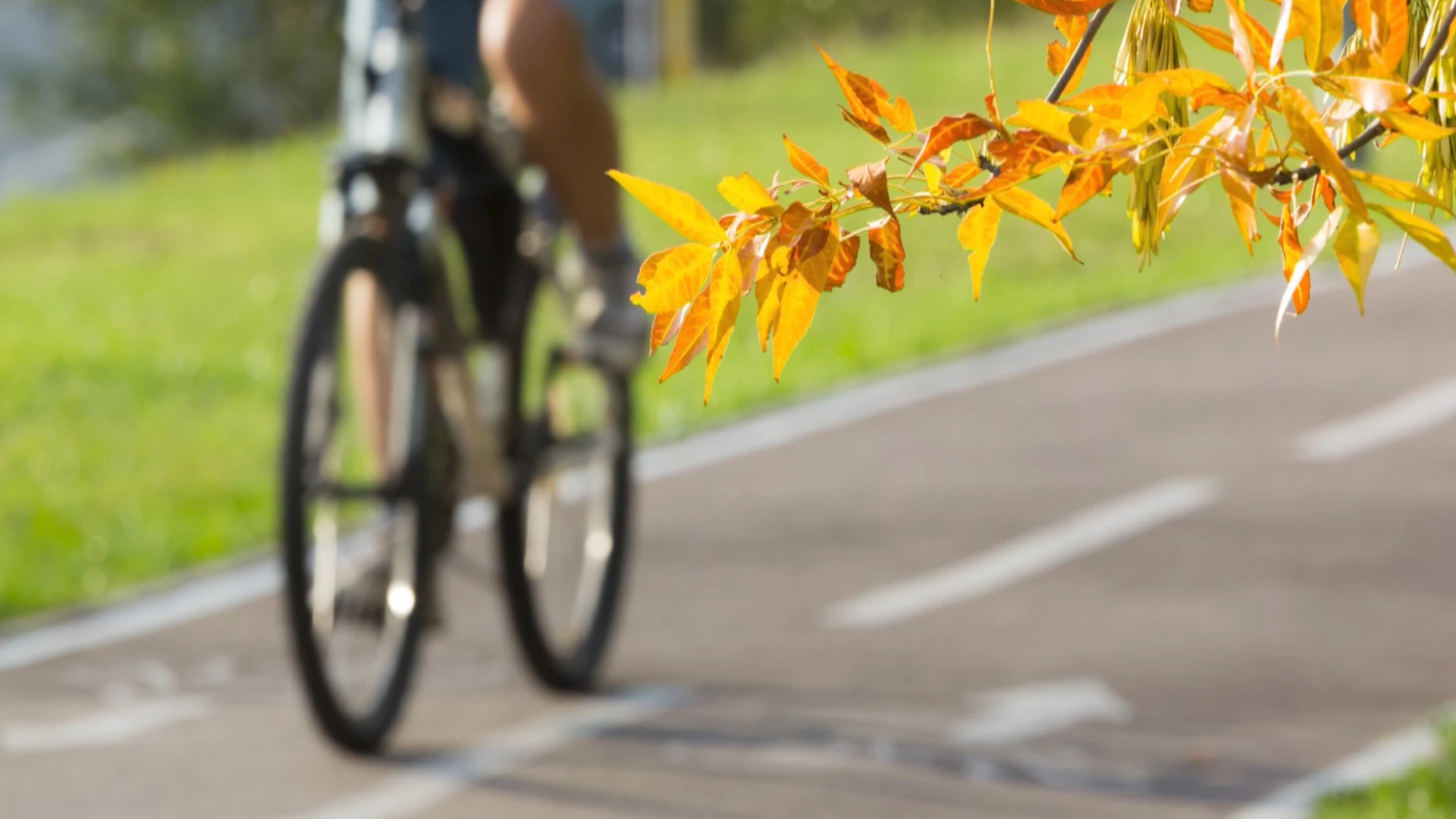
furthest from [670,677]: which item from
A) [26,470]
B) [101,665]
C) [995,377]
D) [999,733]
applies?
[995,377]

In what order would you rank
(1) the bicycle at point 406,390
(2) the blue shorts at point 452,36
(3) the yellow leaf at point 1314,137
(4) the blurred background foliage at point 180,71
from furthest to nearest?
1. (4) the blurred background foliage at point 180,71
2. (2) the blue shorts at point 452,36
3. (1) the bicycle at point 406,390
4. (3) the yellow leaf at point 1314,137

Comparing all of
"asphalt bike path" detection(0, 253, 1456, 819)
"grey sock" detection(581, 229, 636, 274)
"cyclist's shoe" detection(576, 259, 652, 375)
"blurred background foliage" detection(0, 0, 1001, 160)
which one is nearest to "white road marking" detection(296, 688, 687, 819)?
"asphalt bike path" detection(0, 253, 1456, 819)

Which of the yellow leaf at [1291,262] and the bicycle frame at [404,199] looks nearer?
the yellow leaf at [1291,262]

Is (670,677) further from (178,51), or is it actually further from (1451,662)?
(178,51)

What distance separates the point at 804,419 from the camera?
795cm

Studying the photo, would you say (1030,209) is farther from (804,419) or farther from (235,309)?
(235,309)

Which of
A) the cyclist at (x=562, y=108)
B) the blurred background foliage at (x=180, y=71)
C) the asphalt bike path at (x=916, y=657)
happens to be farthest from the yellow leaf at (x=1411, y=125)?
the blurred background foliage at (x=180, y=71)

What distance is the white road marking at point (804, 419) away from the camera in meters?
5.45

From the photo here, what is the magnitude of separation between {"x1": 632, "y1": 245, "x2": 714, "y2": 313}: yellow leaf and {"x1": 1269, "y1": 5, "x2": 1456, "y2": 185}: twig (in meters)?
0.29

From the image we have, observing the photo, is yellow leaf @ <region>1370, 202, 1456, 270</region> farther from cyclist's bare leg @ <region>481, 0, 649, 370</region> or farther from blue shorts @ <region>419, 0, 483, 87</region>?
blue shorts @ <region>419, 0, 483, 87</region>

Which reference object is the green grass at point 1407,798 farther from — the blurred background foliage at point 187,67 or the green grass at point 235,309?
the blurred background foliage at point 187,67

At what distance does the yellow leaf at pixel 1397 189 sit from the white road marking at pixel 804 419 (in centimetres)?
366

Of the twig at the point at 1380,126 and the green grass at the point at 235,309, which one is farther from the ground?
the twig at the point at 1380,126

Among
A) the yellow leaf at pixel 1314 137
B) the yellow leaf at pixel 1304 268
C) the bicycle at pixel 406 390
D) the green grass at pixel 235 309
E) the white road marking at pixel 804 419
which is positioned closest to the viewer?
the yellow leaf at pixel 1314 137
